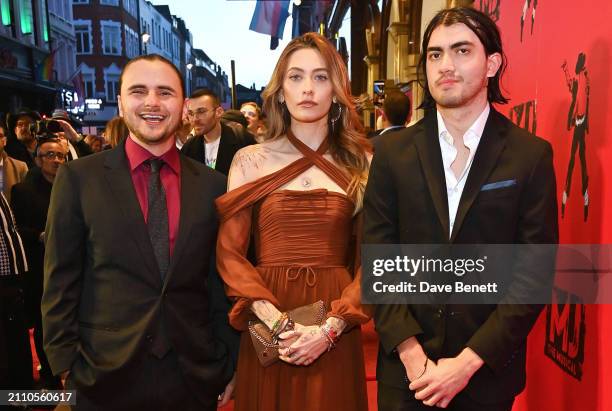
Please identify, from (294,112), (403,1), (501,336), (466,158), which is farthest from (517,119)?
(403,1)

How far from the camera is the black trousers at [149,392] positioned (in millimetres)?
2182

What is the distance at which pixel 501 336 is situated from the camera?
72.2 inches

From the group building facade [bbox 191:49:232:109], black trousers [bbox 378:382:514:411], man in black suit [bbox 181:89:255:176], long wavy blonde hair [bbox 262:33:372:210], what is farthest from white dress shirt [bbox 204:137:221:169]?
building facade [bbox 191:49:232:109]

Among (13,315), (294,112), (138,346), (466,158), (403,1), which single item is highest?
(403,1)

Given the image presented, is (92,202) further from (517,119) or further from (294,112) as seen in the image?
(517,119)

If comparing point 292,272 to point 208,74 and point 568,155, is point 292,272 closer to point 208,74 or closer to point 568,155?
point 568,155

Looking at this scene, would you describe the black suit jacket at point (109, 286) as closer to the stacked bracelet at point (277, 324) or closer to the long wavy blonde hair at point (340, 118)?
the stacked bracelet at point (277, 324)

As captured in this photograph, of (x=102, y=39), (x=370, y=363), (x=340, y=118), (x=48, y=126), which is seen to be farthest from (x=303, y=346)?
(x=102, y=39)

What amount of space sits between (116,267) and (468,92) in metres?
1.42

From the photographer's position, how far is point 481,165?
190 centimetres

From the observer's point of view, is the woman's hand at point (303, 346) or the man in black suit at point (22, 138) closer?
the woman's hand at point (303, 346)

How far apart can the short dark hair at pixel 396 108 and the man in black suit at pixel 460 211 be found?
294 cm

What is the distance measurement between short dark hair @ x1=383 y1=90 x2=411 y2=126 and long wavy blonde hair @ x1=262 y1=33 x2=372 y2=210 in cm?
251

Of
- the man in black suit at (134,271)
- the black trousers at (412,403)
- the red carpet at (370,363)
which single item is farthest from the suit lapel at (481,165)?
the red carpet at (370,363)
